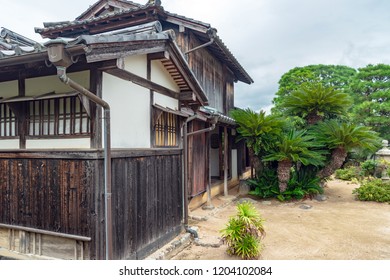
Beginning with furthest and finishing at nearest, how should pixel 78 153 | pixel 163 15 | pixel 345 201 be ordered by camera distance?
pixel 345 201
pixel 163 15
pixel 78 153

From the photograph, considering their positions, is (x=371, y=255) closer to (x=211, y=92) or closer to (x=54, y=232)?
(x=54, y=232)

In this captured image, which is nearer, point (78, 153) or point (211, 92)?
point (78, 153)

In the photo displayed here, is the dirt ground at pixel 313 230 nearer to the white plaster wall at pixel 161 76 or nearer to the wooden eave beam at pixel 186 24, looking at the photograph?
the white plaster wall at pixel 161 76

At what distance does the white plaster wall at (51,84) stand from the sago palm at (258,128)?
7958 mm

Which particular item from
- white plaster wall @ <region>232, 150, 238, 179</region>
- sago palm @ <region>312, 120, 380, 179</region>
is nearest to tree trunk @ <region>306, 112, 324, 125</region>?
sago palm @ <region>312, 120, 380, 179</region>

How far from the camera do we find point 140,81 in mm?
5133

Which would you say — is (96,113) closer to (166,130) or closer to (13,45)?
(166,130)

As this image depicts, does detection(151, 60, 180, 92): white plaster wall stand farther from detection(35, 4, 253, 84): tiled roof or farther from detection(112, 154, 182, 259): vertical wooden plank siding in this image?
detection(35, 4, 253, 84): tiled roof

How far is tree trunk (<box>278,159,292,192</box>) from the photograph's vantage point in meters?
11.0

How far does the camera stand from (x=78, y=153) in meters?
4.08

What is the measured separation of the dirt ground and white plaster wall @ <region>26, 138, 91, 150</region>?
301 cm

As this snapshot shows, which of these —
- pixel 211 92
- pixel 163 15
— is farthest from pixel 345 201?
pixel 163 15

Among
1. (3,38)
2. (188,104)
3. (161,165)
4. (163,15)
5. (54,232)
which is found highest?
(163,15)
